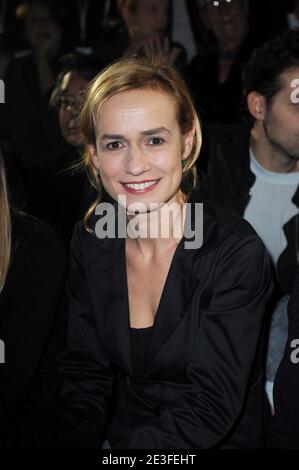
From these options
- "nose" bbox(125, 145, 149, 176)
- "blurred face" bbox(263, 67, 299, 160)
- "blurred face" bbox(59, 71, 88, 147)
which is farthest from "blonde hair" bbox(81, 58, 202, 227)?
"blurred face" bbox(59, 71, 88, 147)

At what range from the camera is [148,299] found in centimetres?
191

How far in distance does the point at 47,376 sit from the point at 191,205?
26.6 inches

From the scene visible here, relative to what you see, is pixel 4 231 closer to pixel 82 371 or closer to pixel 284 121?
pixel 82 371

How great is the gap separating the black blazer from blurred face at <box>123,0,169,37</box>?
2309mm

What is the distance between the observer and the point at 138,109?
183cm

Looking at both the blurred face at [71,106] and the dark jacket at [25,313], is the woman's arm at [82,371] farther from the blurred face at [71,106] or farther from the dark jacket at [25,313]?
the blurred face at [71,106]

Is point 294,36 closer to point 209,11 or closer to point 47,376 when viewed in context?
point 209,11

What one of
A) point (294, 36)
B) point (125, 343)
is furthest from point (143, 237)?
point (294, 36)

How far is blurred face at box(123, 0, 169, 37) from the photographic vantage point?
3.96m

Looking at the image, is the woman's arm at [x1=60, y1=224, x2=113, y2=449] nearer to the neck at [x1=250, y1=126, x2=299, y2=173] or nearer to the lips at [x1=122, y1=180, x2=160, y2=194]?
the lips at [x1=122, y1=180, x2=160, y2=194]

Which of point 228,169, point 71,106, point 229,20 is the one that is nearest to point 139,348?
point 228,169

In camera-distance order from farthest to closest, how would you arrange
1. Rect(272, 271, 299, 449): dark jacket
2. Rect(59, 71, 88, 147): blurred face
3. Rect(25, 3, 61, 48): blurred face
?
Rect(25, 3, 61, 48): blurred face, Rect(59, 71, 88, 147): blurred face, Rect(272, 271, 299, 449): dark jacket

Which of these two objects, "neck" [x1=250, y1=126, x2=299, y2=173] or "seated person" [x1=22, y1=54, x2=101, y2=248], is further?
"seated person" [x1=22, y1=54, x2=101, y2=248]

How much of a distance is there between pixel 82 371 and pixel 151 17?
8.64ft
